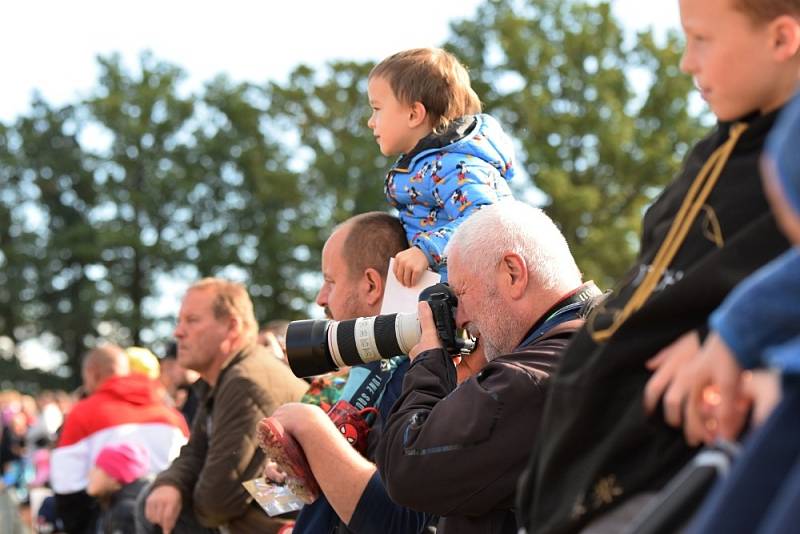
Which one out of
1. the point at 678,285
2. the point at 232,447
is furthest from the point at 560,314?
the point at 232,447

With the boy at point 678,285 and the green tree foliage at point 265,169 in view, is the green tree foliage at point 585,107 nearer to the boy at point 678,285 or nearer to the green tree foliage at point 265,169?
the green tree foliage at point 265,169

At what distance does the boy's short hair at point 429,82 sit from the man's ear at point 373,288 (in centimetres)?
55

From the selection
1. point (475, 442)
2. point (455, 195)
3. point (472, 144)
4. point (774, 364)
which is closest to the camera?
point (774, 364)

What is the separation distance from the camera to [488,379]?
3.10 m

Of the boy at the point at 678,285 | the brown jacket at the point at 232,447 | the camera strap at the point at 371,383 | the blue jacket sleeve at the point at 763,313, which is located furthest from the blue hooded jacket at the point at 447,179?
the blue jacket sleeve at the point at 763,313

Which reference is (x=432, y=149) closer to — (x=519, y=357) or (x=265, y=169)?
(x=519, y=357)

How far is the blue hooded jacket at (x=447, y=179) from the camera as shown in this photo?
13.4 ft

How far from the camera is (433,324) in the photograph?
3.35 m

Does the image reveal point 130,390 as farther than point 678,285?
Yes

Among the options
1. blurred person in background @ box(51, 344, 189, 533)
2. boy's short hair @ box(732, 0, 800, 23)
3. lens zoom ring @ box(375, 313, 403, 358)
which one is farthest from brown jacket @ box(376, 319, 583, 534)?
blurred person in background @ box(51, 344, 189, 533)

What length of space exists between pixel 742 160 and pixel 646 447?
1.65 ft

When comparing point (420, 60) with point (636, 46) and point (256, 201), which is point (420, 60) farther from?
point (256, 201)

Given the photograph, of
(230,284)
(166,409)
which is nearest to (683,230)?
(230,284)

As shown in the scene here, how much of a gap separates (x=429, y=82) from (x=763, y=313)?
9.50ft
